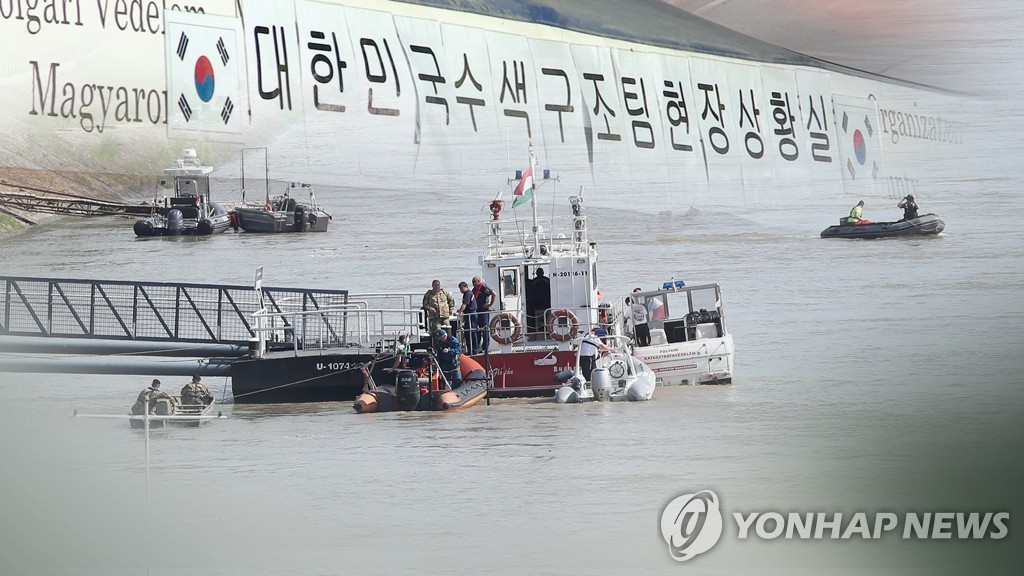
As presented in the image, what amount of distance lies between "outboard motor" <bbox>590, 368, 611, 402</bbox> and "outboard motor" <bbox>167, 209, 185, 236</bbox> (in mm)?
34982

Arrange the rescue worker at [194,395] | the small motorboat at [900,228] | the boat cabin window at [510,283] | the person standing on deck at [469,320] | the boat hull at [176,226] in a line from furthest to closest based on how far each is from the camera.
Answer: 1. the boat hull at [176,226]
2. the small motorboat at [900,228]
3. the boat cabin window at [510,283]
4. the person standing on deck at [469,320]
5. the rescue worker at [194,395]

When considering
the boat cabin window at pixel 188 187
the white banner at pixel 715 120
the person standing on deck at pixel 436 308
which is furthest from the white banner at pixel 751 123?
the boat cabin window at pixel 188 187

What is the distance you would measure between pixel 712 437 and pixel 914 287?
20.3 m

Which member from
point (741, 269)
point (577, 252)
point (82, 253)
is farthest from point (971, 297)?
point (82, 253)

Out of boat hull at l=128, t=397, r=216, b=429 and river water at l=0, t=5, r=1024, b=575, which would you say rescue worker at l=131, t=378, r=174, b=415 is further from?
river water at l=0, t=5, r=1024, b=575

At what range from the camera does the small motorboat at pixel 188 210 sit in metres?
50.1

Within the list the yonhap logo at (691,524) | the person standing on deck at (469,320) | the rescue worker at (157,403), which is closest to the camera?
the yonhap logo at (691,524)

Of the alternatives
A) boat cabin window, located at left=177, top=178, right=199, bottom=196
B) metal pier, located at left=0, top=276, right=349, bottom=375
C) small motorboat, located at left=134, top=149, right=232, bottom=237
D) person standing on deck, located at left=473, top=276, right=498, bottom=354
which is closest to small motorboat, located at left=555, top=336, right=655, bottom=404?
person standing on deck, located at left=473, top=276, right=498, bottom=354

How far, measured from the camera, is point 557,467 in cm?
1381

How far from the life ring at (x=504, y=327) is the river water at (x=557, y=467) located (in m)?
1.03

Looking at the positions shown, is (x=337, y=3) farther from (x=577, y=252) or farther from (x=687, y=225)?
(x=687, y=225)

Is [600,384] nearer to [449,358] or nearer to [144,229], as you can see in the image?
[449,358]

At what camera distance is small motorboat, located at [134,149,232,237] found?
164 ft

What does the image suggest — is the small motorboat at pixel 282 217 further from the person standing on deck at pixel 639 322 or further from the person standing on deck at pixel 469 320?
the person standing on deck at pixel 469 320
